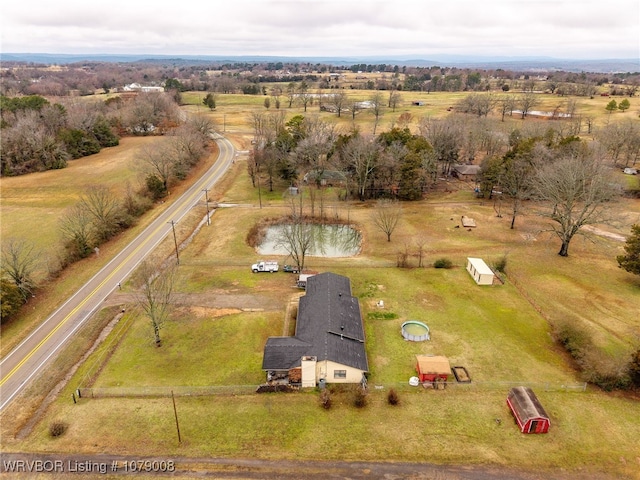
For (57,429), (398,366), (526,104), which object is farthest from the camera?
(526,104)

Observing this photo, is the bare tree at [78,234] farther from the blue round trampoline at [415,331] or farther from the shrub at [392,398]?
the shrub at [392,398]

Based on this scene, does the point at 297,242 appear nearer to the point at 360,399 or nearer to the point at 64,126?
the point at 360,399

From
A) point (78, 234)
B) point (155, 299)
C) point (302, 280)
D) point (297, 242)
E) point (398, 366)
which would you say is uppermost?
point (297, 242)

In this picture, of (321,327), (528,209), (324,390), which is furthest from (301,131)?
(324,390)

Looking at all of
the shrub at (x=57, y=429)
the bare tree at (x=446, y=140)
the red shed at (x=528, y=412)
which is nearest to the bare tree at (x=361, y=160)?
the bare tree at (x=446, y=140)

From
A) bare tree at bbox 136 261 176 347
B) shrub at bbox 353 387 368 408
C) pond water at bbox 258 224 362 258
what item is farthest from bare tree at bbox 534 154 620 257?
bare tree at bbox 136 261 176 347

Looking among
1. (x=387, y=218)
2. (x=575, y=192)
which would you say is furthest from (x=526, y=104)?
(x=387, y=218)
